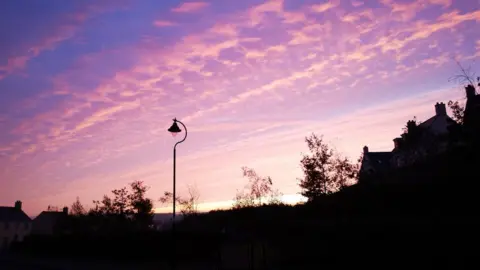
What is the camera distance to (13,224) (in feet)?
300

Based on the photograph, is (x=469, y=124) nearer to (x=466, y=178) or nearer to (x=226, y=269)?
(x=466, y=178)

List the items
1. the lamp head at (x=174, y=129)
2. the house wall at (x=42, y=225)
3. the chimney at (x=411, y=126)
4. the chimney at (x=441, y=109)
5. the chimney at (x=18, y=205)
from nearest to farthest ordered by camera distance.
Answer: the lamp head at (x=174, y=129), the chimney at (x=411, y=126), the chimney at (x=441, y=109), the chimney at (x=18, y=205), the house wall at (x=42, y=225)

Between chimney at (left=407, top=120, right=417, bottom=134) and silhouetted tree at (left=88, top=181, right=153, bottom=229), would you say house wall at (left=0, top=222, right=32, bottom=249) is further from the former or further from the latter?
chimney at (left=407, top=120, right=417, bottom=134)

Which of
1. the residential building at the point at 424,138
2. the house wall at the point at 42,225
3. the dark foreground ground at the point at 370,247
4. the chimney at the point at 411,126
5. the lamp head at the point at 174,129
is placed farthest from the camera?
the house wall at the point at 42,225

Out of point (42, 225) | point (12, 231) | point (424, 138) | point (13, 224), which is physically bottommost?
point (12, 231)

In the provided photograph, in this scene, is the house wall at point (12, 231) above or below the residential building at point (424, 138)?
below

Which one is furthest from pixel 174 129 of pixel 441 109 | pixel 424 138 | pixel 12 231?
pixel 12 231

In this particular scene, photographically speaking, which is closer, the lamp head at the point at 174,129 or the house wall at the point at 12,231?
the lamp head at the point at 174,129

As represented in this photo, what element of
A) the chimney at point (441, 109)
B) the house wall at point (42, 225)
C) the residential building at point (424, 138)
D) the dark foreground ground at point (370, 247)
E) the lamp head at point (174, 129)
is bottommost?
the dark foreground ground at point (370, 247)

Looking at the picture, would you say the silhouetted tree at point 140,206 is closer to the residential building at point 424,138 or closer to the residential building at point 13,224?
the residential building at point 424,138

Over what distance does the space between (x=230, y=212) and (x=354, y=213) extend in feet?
51.4

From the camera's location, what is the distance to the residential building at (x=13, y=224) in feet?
292

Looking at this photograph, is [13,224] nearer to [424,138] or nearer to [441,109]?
[424,138]

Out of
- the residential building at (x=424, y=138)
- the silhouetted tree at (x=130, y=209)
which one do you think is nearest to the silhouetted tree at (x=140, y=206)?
the silhouetted tree at (x=130, y=209)
